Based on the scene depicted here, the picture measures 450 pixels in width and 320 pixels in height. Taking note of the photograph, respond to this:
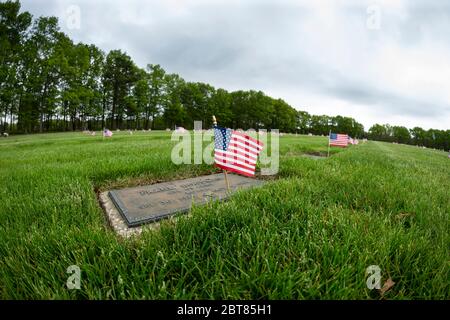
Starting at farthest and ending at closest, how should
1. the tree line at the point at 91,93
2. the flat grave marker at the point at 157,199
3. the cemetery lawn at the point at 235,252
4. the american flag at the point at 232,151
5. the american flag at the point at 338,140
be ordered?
1. the tree line at the point at 91,93
2. the american flag at the point at 338,140
3. the american flag at the point at 232,151
4. the flat grave marker at the point at 157,199
5. the cemetery lawn at the point at 235,252

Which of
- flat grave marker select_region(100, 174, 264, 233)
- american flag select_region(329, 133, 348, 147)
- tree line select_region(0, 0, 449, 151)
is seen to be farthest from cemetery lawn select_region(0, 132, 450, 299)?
tree line select_region(0, 0, 449, 151)

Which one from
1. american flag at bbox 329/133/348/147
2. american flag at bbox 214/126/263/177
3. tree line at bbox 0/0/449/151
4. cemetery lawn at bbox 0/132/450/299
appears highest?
tree line at bbox 0/0/449/151

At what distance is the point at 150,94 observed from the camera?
53.8 meters

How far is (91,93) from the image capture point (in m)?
Result: 38.4

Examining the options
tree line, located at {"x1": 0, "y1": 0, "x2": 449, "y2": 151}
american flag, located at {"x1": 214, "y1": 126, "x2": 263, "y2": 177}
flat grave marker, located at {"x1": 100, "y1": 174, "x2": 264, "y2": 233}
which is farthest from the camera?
tree line, located at {"x1": 0, "y1": 0, "x2": 449, "y2": 151}

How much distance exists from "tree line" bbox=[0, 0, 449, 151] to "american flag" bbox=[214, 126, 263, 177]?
36716 mm

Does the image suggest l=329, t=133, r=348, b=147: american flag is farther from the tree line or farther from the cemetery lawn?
the tree line

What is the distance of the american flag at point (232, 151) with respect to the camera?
10.9 ft

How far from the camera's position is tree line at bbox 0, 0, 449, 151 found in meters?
31.7

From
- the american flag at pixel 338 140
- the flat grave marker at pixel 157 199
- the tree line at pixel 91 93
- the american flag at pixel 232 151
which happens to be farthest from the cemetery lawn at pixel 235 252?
the tree line at pixel 91 93

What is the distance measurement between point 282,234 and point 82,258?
1.51 metres

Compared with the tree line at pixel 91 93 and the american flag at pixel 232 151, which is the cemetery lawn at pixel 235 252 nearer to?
the american flag at pixel 232 151

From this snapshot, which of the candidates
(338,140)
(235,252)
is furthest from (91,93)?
(235,252)

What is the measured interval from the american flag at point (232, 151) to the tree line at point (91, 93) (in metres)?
36.7
